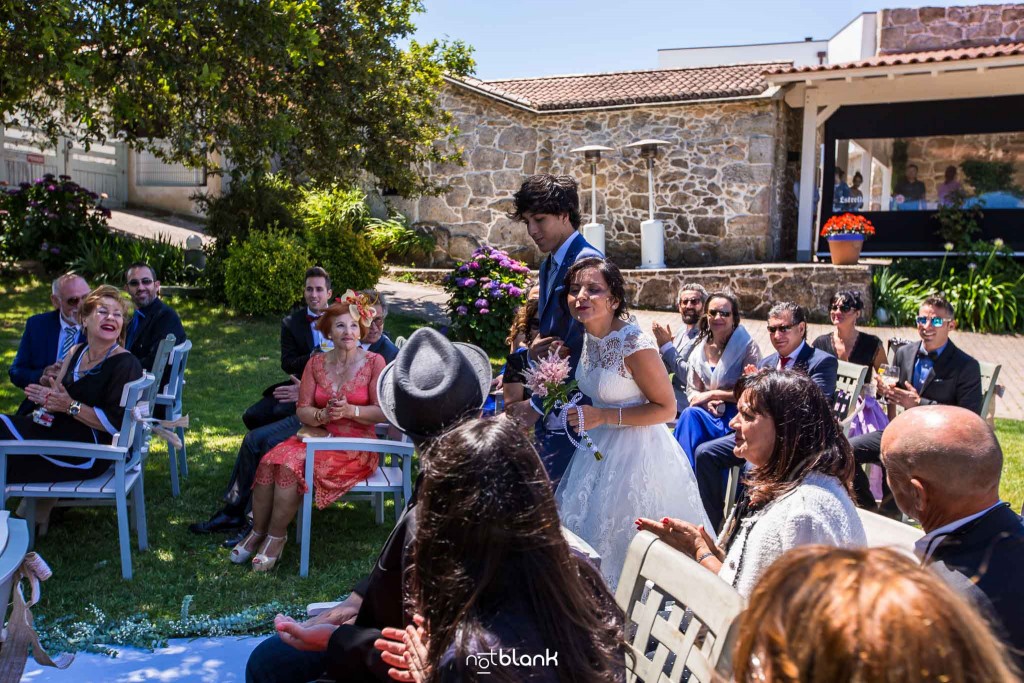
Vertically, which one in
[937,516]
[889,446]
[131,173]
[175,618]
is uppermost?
[131,173]

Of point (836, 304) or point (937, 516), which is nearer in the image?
point (937, 516)

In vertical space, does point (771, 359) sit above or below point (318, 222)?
below

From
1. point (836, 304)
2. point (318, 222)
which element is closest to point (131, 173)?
point (318, 222)

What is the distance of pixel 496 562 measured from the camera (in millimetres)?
1737

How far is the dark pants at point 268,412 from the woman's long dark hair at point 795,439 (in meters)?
3.73

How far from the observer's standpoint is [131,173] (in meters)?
20.8

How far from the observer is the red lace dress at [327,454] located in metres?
4.70

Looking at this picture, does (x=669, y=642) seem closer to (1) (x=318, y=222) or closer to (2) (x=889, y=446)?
(2) (x=889, y=446)

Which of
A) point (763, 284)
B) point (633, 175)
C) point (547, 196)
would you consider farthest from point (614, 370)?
point (633, 175)

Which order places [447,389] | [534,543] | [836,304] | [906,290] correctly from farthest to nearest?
[906,290]
[836,304]
[447,389]
[534,543]

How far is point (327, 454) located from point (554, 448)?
1.60 meters

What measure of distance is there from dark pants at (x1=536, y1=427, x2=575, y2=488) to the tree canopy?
453cm

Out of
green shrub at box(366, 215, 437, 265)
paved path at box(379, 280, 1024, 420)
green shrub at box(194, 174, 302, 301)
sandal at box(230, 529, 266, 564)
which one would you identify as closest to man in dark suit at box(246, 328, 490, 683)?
sandal at box(230, 529, 266, 564)

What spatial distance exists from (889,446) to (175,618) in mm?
3252
